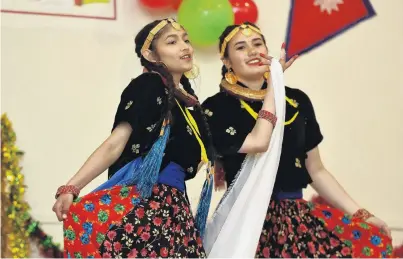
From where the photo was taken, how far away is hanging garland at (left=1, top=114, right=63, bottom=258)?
3400 millimetres

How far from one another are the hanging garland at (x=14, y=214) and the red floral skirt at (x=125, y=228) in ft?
3.92

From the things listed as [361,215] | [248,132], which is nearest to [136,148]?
[248,132]

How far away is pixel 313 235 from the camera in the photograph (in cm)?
268

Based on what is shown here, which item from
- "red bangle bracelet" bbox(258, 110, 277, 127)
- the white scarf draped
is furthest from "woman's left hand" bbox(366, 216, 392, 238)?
"red bangle bracelet" bbox(258, 110, 277, 127)

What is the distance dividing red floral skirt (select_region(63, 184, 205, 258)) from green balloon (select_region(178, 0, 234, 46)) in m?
1.25

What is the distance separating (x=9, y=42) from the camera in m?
3.51

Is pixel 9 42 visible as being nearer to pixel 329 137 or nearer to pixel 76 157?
pixel 76 157

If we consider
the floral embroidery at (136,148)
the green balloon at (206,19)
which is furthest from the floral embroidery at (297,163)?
the green balloon at (206,19)

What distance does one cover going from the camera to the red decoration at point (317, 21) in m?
3.79

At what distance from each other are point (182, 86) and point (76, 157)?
103cm

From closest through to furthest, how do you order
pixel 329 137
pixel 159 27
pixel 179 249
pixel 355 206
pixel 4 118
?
pixel 179 249
pixel 159 27
pixel 355 206
pixel 4 118
pixel 329 137

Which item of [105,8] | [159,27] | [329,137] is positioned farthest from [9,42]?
[329,137]

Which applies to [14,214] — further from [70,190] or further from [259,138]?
[259,138]

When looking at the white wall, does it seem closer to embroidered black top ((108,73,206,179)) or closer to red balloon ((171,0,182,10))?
red balloon ((171,0,182,10))
